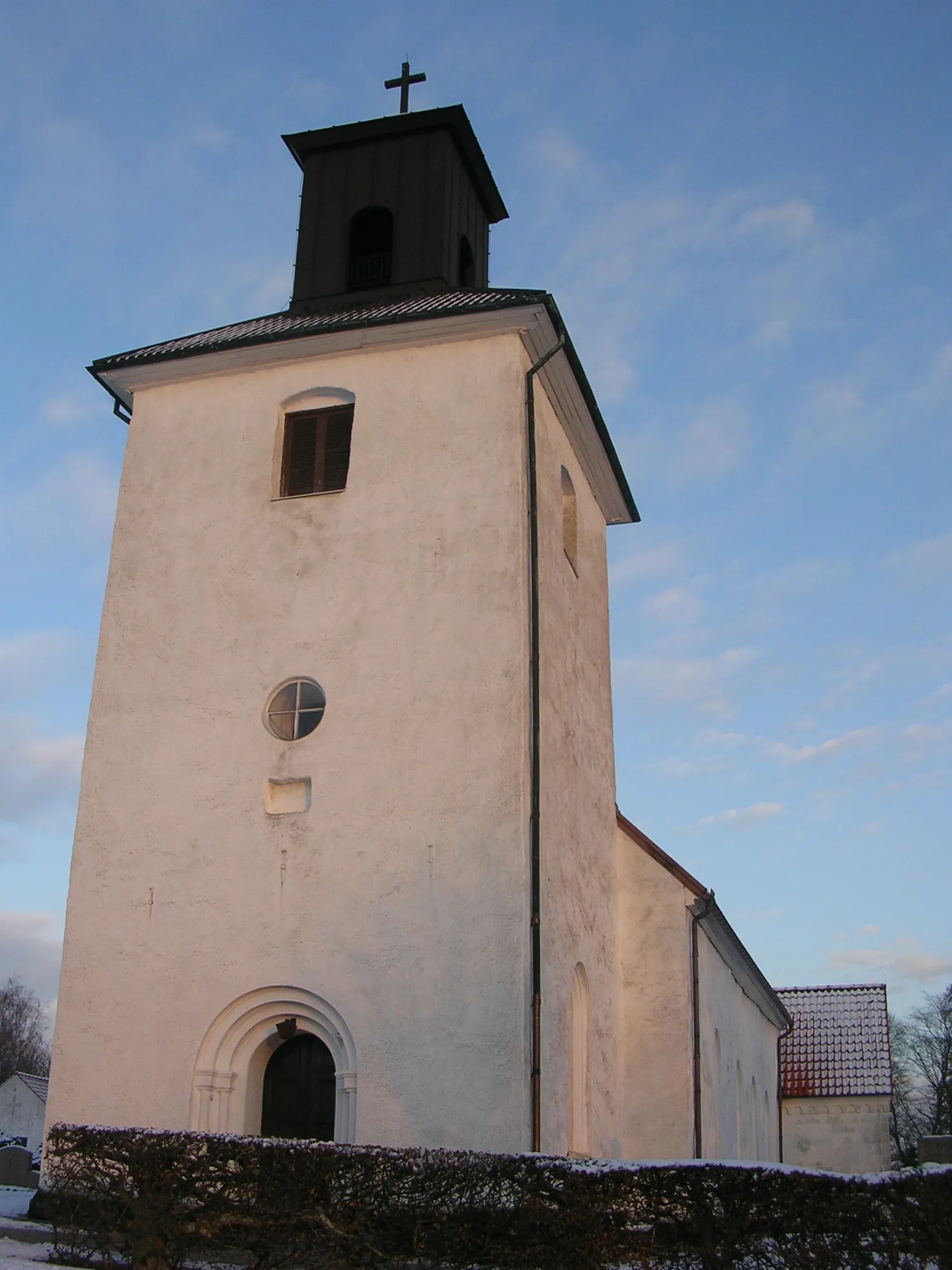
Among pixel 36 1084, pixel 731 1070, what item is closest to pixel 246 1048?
pixel 731 1070

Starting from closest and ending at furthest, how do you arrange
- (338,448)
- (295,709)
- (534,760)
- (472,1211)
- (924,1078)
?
(472,1211)
(534,760)
(295,709)
(338,448)
(924,1078)

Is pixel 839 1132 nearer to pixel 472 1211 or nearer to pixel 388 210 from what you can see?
pixel 388 210

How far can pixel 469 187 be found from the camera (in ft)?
56.5

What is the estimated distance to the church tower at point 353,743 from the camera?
1180cm

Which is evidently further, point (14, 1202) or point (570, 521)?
point (570, 521)

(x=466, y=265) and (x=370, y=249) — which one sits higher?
(x=466, y=265)

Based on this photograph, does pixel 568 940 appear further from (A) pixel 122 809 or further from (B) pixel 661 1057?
(A) pixel 122 809

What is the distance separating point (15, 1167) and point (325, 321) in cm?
1141

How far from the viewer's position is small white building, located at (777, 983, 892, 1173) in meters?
27.8

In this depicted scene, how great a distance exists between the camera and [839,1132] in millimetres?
27953

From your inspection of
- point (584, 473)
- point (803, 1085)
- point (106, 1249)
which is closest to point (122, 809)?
point (106, 1249)

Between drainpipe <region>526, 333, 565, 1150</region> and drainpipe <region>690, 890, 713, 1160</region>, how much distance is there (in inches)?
178

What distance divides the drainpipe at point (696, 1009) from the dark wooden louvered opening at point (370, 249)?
28.2ft

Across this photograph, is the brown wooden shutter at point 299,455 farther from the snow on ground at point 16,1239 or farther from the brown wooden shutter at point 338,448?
the snow on ground at point 16,1239
